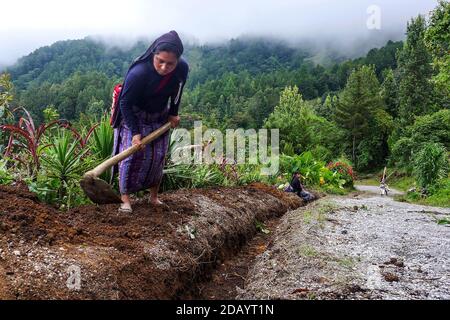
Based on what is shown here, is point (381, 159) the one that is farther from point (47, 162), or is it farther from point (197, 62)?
point (197, 62)

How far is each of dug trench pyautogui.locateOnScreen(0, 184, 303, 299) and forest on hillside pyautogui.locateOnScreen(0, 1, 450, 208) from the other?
4.95 ft

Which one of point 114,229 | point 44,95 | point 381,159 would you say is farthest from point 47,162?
point 44,95

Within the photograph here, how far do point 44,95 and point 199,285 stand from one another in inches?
2143

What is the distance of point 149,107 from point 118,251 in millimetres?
1473

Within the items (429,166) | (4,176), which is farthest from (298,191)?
(4,176)

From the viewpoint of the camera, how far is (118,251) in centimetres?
260

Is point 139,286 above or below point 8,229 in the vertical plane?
below

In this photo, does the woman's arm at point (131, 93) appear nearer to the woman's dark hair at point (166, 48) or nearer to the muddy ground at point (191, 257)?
the woman's dark hair at point (166, 48)

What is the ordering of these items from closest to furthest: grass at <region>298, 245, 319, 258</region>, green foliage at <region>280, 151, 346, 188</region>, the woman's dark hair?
grass at <region>298, 245, 319, 258</region>, the woman's dark hair, green foliage at <region>280, 151, 346, 188</region>

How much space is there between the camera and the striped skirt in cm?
364

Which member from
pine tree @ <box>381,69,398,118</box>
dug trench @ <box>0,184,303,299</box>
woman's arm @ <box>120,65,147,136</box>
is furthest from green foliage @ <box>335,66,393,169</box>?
woman's arm @ <box>120,65,147,136</box>

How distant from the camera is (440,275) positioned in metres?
2.77

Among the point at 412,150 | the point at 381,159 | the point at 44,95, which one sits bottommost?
the point at 381,159

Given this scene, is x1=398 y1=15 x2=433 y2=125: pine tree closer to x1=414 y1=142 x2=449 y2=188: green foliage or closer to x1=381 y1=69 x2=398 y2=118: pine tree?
x1=381 y1=69 x2=398 y2=118: pine tree
